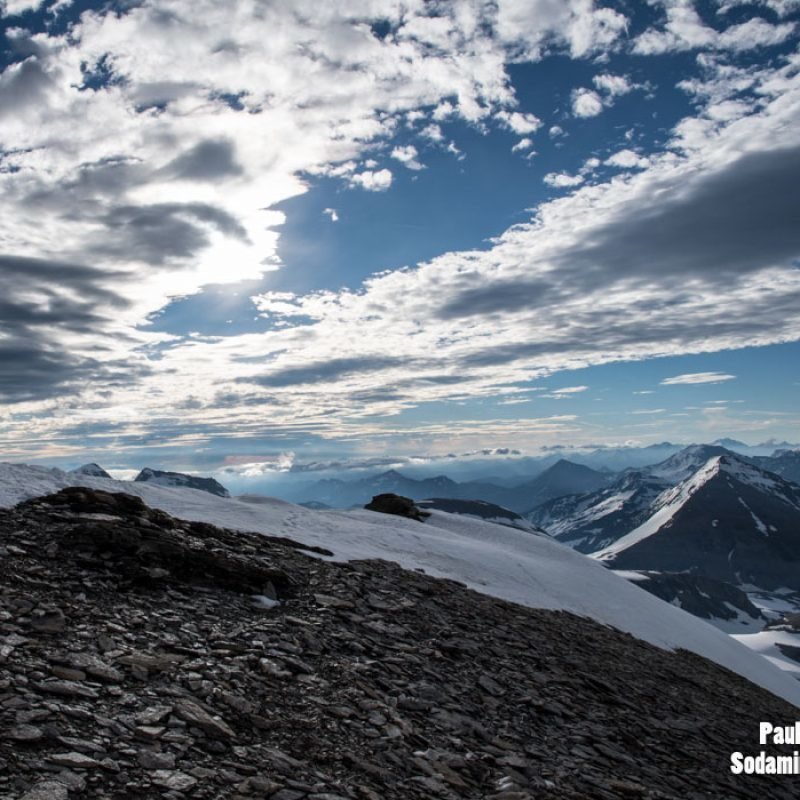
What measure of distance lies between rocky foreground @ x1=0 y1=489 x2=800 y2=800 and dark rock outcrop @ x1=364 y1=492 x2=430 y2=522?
27.2 meters

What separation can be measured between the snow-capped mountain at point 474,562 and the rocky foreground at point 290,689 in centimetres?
478

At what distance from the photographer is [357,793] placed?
9.41 meters

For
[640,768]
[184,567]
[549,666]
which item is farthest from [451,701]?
[184,567]

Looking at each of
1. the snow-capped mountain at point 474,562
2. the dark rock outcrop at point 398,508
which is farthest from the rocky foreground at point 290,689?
the dark rock outcrop at point 398,508

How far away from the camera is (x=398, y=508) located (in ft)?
168

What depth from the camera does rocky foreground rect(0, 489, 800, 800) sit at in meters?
9.20

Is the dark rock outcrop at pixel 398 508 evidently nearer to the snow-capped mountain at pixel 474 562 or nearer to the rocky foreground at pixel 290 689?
the snow-capped mountain at pixel 474 562

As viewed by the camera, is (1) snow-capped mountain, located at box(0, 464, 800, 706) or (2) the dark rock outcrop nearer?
(1) snow-capped mountain, located at box(0, 464, 800, 706)

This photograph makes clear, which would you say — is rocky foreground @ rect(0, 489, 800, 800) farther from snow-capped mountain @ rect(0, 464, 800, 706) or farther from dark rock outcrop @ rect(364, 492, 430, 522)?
dark rock outcrop @ rect(364, 492, 430, 522)

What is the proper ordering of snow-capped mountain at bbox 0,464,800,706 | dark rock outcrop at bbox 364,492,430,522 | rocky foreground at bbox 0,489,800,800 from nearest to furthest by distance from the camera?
1. rocky foreground at bbox 0,489,800,800
2. snow-capped mountain at bbox 0,464,800,706
3. dark rock outcrop at bbox 364,492,430,522

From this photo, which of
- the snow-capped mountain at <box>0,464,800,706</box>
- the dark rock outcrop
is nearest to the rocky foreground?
the snow-capped mountain at <box>0,464,800,706</box>

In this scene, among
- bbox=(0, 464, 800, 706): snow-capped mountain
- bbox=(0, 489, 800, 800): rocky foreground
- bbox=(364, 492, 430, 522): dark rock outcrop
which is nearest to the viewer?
bbox=(0, 489, 800, 800): rocky foreground

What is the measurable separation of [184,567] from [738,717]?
61.6 ft

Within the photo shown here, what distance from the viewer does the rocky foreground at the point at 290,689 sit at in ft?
30.2
